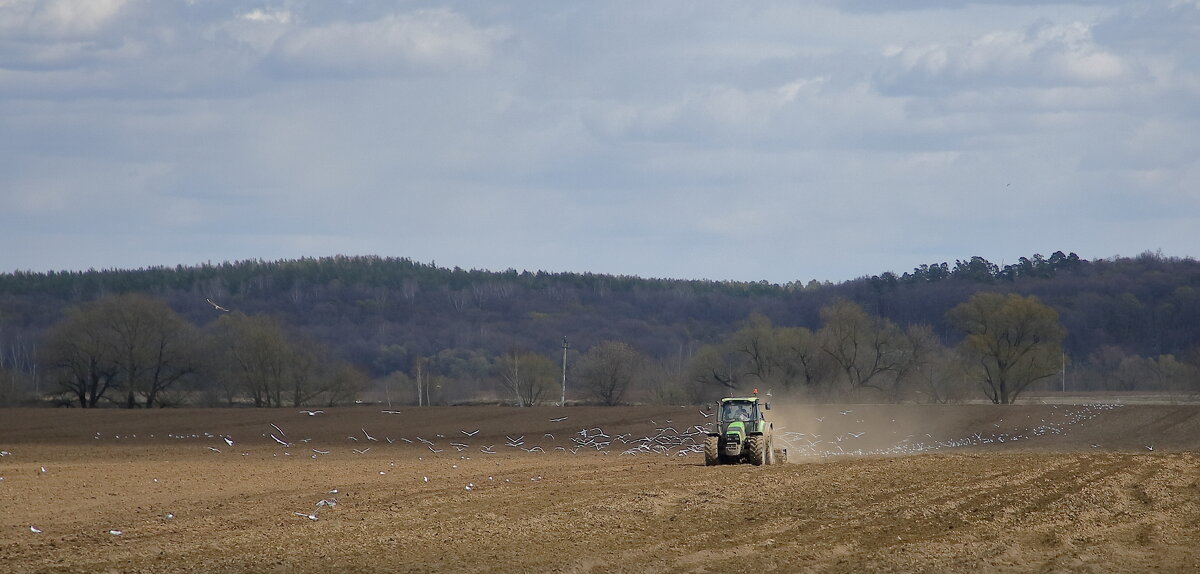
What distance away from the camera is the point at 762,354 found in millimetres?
82500

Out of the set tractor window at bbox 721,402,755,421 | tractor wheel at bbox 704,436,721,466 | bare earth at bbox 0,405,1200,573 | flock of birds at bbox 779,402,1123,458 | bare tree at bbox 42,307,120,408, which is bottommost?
flock of birds at bbox 779,402,1123,458

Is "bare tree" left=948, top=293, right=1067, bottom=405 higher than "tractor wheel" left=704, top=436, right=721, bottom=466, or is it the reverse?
"bare tree" left=948, top=293, right=1067, bottom=405

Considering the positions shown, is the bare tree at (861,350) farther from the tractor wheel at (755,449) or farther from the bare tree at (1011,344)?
the tractor wheel at (755,449)

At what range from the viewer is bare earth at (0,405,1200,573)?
16.0m

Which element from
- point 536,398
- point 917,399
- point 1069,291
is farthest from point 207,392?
point 1069,291

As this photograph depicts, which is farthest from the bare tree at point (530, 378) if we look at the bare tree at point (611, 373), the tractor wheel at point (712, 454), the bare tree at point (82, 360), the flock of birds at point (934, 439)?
the tractor wheel at point (712, 454)

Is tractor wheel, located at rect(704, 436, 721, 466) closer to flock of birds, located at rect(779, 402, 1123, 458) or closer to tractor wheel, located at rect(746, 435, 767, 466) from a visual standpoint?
tractor wheel, located at rect(746, 435, 767, 466)

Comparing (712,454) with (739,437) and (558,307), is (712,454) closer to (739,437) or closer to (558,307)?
(739,437)

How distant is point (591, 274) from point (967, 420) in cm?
14406

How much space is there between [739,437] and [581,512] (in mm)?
10614

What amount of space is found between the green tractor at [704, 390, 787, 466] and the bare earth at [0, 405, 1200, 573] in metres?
0.93

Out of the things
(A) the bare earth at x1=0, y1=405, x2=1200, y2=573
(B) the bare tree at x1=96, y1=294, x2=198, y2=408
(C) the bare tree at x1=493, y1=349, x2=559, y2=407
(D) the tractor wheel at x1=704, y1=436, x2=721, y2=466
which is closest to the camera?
(A) the bare earth at x1=0, y1=405, x2=1200, y2=573

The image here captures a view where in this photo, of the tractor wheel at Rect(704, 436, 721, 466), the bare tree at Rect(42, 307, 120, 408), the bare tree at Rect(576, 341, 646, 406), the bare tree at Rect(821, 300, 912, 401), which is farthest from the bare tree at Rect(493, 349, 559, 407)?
the tractor wheel at Rect(704, 436, 721, 466)

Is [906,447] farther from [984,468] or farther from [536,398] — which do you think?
[536,398]
